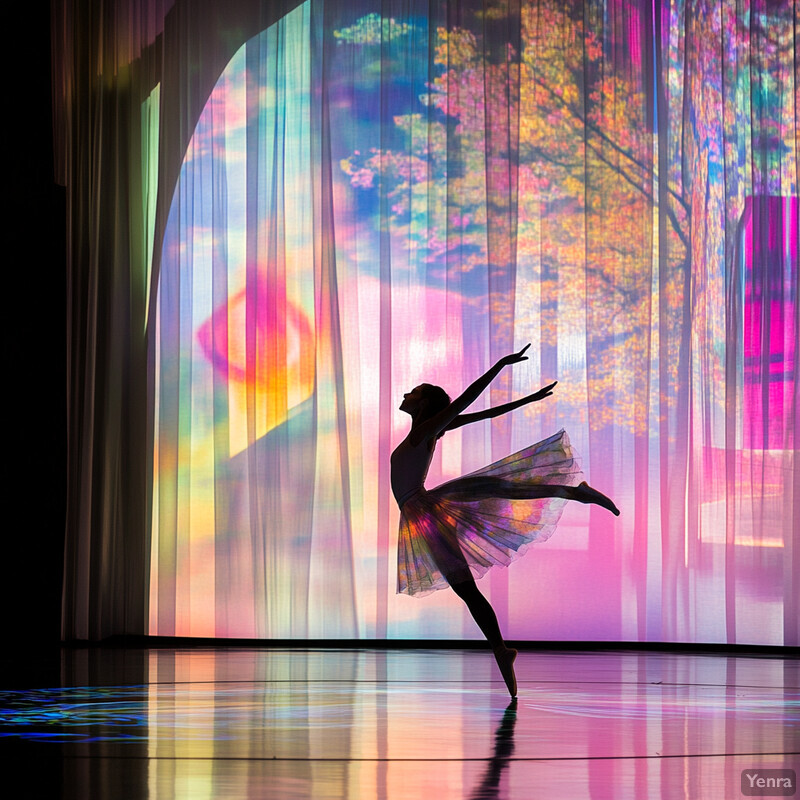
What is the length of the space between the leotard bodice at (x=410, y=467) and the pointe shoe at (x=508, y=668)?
1.82ft

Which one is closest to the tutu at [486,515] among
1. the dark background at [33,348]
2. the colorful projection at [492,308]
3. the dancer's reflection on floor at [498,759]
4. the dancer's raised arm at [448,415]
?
the dancer's raised arm at [448,415]

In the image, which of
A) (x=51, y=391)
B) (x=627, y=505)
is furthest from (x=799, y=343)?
(x=51, y=391)

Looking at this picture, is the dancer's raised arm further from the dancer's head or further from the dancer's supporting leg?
the dancer's supporting leg

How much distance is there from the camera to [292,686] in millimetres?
3316

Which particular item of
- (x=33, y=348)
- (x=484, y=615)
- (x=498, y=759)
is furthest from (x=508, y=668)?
(x=33, y=348)

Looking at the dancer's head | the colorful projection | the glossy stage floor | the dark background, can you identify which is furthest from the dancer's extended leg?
the dark background

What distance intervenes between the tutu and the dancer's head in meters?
0.25

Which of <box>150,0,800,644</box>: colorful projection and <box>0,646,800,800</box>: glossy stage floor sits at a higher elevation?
<box>150,0,800,644</box>: colorful projection

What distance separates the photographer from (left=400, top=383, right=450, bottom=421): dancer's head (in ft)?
10.8

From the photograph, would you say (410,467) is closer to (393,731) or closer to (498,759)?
(393,731)

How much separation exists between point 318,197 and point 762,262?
7.62ft

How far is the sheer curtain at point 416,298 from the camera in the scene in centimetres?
525

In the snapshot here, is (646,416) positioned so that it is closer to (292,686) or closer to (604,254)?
(604,254)

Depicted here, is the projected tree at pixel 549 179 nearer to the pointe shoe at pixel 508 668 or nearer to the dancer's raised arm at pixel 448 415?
the dancer's raised arm at pixel 448 415
